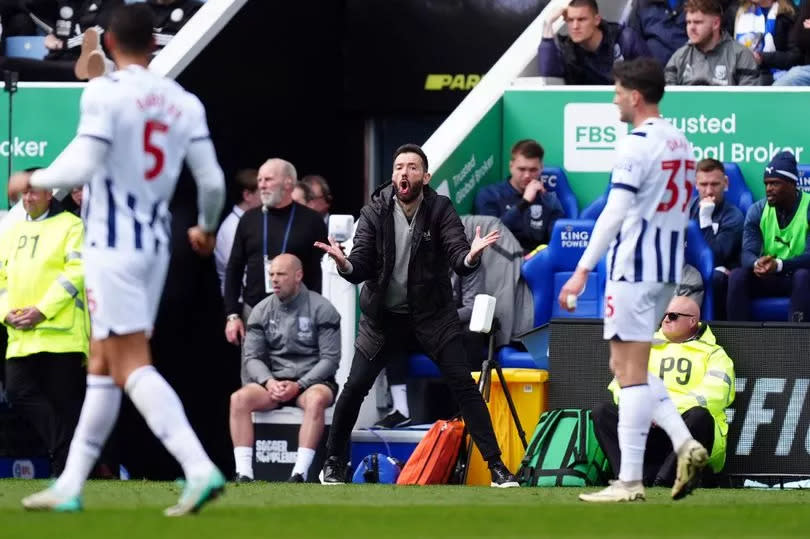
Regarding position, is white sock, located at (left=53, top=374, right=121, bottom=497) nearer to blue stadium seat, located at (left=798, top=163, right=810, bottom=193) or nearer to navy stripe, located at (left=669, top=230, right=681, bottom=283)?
navy stripe, located at (left=669, top=230, right=681, bottom=283)

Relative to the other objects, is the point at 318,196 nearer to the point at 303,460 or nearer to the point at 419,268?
the point at 303,460

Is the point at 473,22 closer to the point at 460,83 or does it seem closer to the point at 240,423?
the point at 460,83

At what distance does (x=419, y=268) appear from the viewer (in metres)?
12.2

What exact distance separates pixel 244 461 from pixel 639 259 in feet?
14.6

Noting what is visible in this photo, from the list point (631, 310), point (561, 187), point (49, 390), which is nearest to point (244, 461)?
point (49, 390)

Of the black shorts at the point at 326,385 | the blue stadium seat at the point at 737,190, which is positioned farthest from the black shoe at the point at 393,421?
the blue stadium seat at the point at 737,190

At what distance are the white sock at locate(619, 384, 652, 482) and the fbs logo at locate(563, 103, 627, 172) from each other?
5960 mm

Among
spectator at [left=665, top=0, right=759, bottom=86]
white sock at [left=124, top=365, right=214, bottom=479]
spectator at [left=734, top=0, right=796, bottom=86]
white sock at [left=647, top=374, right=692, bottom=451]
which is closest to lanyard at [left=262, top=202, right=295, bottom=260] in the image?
spectator at [left=665, top=0, right=759, bottom=86]

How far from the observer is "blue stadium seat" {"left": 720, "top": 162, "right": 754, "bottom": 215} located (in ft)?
49.1

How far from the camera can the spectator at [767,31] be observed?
619 inches

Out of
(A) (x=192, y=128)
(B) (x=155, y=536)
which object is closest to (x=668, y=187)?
(A) (x=192, y=128)

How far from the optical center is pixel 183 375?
15.5 m

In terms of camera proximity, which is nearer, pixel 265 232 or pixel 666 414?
pixel 666 414

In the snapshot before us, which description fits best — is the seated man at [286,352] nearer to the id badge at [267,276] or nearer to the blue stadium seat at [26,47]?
the id badge at [267,276]
